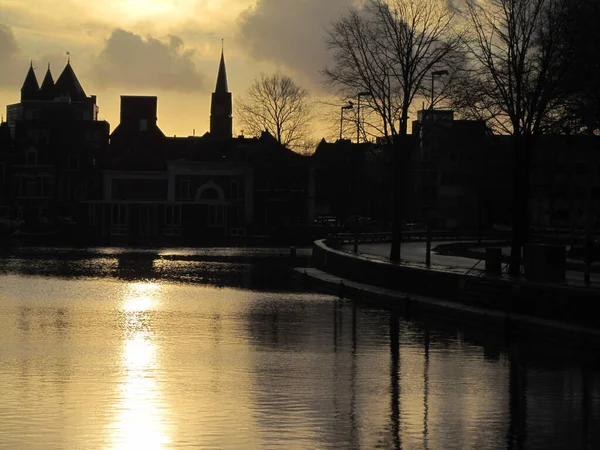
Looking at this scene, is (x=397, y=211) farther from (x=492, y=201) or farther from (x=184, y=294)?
(x=492, y=201)

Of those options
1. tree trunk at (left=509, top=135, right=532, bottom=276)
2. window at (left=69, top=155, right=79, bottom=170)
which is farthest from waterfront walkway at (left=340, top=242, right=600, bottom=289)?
window at (left=69, top=155, right=79, bottom=170)

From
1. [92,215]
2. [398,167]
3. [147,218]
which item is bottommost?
[147,218]

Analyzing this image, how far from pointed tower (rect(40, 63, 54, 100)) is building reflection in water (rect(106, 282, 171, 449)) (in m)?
142

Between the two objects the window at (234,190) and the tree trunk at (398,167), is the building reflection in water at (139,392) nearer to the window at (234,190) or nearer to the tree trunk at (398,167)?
the tree trunk at (398,167)

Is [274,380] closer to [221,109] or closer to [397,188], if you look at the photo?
[397,188]

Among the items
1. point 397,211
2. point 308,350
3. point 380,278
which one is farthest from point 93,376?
point 397,211

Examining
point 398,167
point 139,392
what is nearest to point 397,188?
point 398,167

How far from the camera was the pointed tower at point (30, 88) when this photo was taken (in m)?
168

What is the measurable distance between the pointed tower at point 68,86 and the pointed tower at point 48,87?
3.74 ft

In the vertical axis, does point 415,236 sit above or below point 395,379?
above

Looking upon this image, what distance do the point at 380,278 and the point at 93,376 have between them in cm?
2016

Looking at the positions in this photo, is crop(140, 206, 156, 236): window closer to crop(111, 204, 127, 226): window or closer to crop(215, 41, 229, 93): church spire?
crop(111, 204, 127, 226): window

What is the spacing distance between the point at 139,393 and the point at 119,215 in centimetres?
10066

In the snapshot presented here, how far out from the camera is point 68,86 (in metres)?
164
